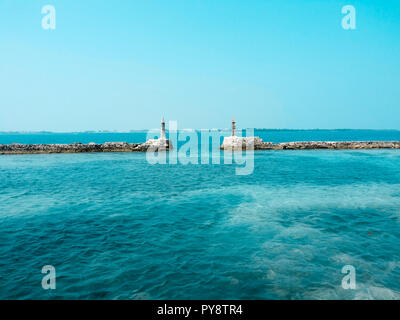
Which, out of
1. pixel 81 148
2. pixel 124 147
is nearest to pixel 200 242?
pixel 124 147

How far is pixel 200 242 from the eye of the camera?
9117mm

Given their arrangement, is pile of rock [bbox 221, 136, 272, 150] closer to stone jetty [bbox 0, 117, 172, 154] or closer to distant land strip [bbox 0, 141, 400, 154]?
distant land strip [bbox 0, 141, 400, 154]

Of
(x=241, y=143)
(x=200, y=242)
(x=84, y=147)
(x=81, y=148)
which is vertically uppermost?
(x=241, y=143)

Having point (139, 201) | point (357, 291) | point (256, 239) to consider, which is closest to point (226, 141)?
point (139, 201)

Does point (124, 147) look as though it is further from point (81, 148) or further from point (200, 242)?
point (200, 242)

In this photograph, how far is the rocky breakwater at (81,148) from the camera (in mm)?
48500

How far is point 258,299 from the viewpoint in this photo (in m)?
5.90

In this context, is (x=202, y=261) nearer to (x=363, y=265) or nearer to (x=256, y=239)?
(x=256, y=239)

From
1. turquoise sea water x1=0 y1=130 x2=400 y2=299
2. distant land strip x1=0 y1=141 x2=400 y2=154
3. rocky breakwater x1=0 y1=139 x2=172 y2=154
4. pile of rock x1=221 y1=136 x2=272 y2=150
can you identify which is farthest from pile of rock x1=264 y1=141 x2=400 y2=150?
turquoise sea water x1=0 y1=130 x2=400 y2=299

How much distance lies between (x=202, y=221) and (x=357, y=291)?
637 centimetres

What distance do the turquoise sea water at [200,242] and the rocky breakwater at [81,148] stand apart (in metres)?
32.7

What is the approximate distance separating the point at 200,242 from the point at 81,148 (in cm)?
4725
